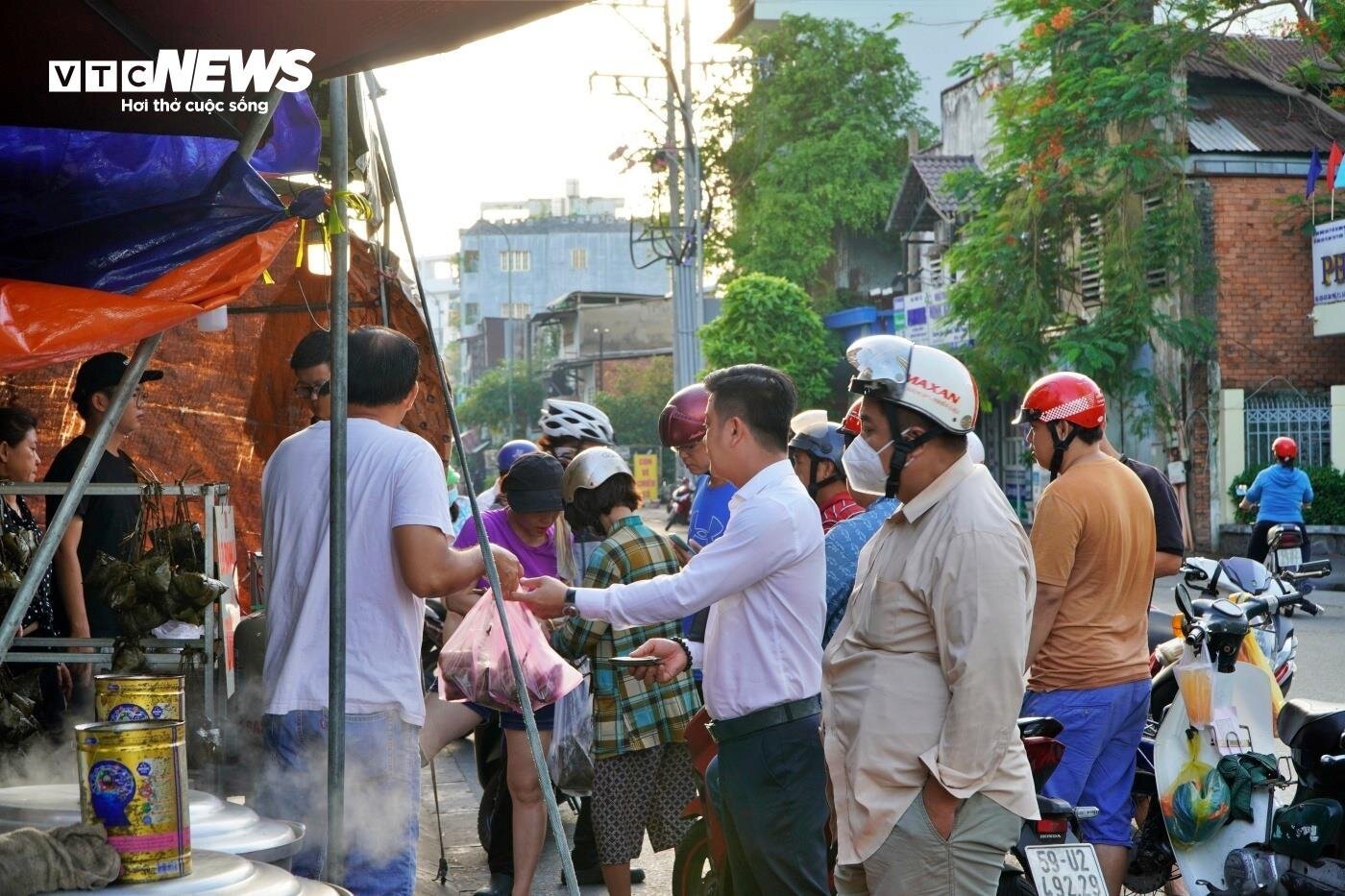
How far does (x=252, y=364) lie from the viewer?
8109 millimetres

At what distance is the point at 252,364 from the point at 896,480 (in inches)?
207

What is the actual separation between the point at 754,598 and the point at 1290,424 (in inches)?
912

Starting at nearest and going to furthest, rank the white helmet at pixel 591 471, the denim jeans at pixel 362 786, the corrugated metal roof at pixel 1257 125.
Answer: the denim jeans at pixel 362 786
the white helmet at pixel 591 471
the corrugated metal roof at pixel 1257 125

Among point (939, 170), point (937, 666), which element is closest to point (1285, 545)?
point (937, 666)

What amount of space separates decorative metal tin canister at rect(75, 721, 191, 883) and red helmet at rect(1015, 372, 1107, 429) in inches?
131

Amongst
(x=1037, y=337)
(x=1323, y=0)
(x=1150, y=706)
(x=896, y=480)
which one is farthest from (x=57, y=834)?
(x=1037, y=337)

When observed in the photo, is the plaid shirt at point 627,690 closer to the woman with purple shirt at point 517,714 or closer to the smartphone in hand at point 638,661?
the woman with purple shirt at point 517,714

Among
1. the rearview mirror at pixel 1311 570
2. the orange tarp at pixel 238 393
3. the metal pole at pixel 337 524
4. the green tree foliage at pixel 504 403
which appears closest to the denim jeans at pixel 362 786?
the metal pole at pixel 337 524

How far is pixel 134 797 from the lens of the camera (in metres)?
2.74

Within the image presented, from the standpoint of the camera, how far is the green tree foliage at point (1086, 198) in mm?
24047

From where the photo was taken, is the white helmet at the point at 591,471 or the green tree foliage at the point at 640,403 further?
the green tree foliage at the point at 640,403

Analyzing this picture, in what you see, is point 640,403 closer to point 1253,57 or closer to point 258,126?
point 1253,57

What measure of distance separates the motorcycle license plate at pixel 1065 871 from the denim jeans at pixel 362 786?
1764 mm

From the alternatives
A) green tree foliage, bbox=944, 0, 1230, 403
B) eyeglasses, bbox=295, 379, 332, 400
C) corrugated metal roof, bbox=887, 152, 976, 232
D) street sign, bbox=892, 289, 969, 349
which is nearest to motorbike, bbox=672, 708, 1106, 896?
eyeglasses, bbox=295, 379, 332, 400
